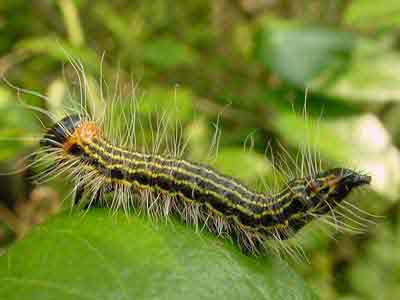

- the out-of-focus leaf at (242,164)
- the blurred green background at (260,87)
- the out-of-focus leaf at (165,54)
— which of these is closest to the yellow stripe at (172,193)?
the blurred green background at (260,87)

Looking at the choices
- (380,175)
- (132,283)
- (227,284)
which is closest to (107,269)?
(132,283)

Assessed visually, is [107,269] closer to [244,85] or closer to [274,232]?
[274,232]

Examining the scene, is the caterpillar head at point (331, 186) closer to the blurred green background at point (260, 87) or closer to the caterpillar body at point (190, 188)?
the caterpillar body at point (190, 188)

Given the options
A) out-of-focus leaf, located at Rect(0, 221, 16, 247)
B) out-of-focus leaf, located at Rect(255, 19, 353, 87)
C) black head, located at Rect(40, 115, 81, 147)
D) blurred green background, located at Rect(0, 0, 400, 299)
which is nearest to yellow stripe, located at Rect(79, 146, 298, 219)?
black head, located at Rect(40, 115, 81, 147)

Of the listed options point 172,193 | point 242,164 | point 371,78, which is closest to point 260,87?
point 371,78

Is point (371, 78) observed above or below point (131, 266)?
above

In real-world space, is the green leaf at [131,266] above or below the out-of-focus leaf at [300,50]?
below

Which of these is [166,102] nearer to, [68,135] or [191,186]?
[68,135]

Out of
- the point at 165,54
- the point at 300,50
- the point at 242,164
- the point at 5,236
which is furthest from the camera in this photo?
the point at 165,54
